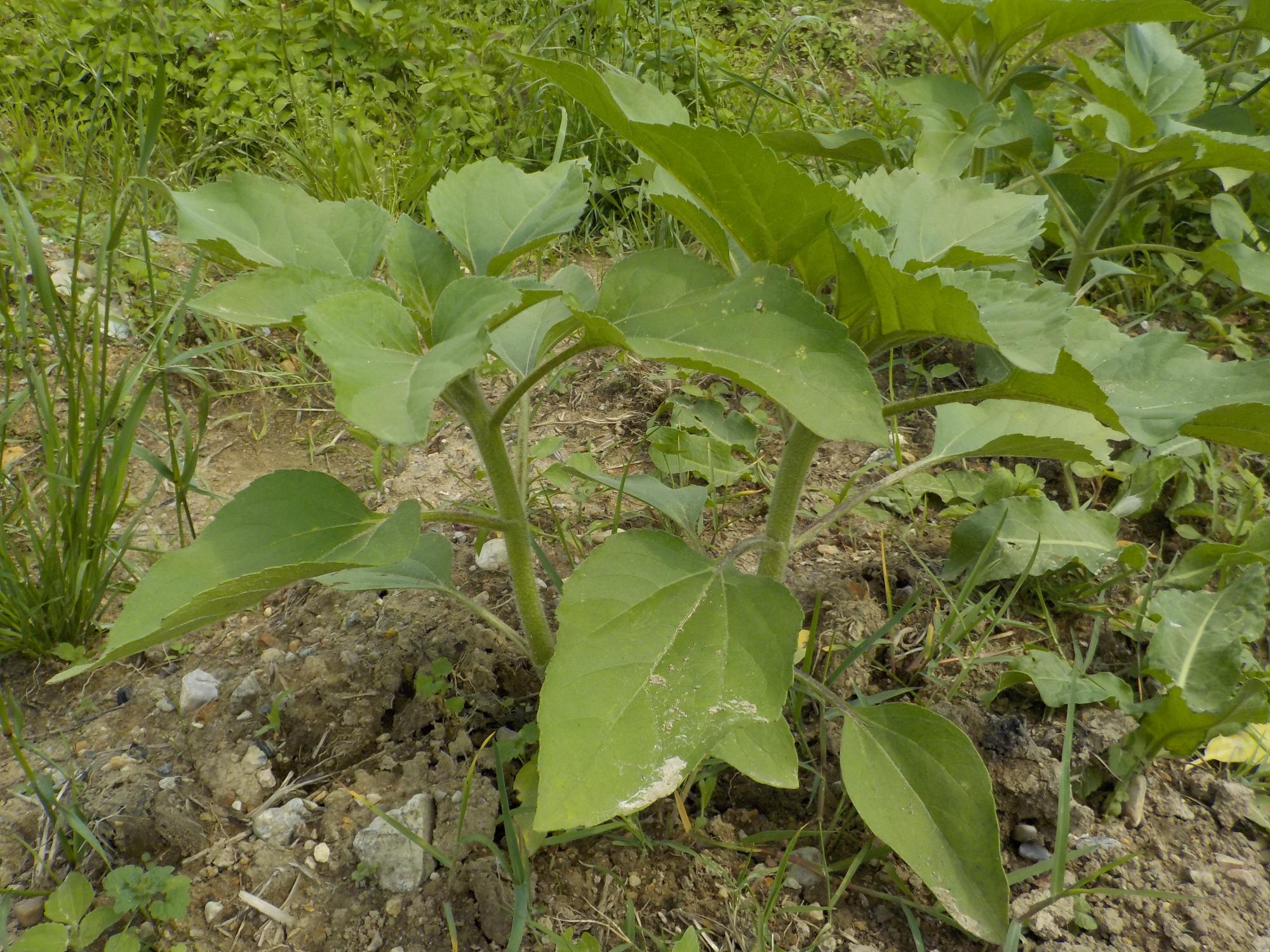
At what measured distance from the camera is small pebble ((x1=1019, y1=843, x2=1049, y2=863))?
1.63 m

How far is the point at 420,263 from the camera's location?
1.42 metres

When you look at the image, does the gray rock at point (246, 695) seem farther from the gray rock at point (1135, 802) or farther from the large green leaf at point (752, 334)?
the gray rock at point (1135, 802)

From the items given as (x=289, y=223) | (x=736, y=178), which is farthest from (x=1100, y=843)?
(x=289, y=223)

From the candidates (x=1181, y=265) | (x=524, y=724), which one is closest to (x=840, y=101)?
(x=1181, y=265)

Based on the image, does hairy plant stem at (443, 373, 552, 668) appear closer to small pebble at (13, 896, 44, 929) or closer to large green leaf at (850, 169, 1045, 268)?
large green leaf at (850, 169, 1045, 268)

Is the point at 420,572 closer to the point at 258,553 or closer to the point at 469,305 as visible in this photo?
the point at 258,553

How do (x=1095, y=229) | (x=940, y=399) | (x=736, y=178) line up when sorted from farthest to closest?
(x=1095, y=229) < (x=940, y=399) < (x=736, y=178)

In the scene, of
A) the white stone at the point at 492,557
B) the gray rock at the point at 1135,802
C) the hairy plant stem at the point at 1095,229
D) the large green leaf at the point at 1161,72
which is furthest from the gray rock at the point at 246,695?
the large green leaf at the point at 1161,72

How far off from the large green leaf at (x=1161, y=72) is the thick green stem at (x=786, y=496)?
150 centimetres

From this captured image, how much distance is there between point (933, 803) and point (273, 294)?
1.25 metres

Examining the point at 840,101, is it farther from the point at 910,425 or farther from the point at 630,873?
the point at 630,873

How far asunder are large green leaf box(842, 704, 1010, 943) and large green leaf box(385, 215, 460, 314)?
1.00m

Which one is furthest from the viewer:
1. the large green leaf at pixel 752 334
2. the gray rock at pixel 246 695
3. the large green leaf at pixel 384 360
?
the gray rock at pixel 246 695

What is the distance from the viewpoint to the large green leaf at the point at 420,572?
1.66 meters
